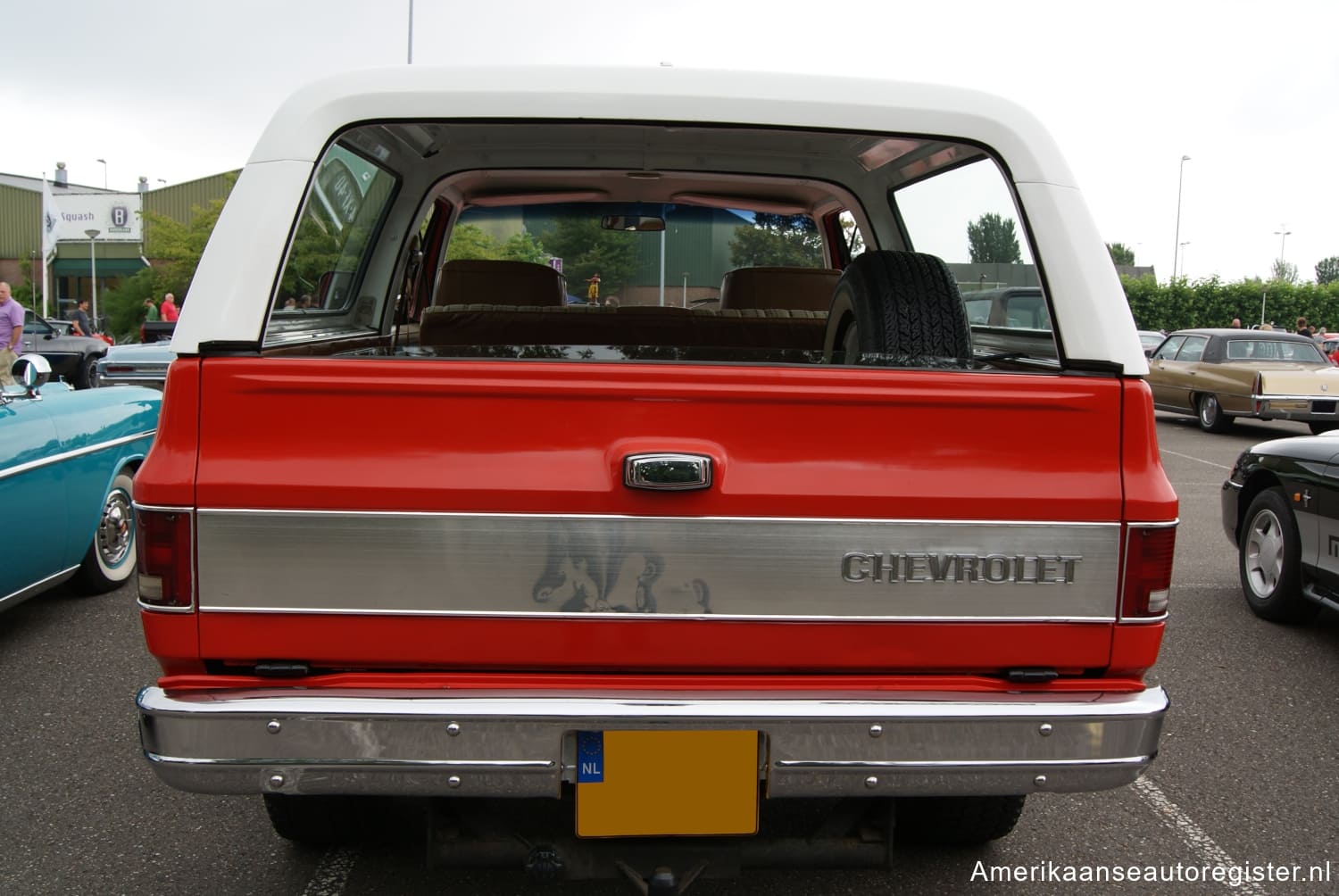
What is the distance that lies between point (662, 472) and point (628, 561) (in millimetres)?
176

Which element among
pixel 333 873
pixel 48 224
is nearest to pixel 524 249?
pixel 333 873

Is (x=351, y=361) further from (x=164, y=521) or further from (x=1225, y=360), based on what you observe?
(x=1225, y=360)

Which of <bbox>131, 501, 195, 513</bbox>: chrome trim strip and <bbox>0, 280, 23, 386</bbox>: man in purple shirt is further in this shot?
<bbox>0, 280, 23, 386</bbox>: man in purple shirt

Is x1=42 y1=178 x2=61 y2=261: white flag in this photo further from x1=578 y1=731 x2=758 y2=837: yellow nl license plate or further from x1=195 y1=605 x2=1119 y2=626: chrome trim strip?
x1=578 y1=731 x2=758 y2=837: yellow nl license plate

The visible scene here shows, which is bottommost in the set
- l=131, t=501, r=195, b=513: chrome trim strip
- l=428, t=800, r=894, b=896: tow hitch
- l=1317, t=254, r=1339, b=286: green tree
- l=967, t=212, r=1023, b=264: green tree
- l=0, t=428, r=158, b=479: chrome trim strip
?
l=428, t=800, r=894, b=896: tow hitch

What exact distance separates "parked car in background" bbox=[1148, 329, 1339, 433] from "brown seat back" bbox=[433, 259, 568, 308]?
39.4 feet

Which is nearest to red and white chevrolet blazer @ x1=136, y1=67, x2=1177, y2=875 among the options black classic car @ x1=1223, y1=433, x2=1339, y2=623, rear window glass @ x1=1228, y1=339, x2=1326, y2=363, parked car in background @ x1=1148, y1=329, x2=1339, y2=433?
black classic car @ x1=1223, y1=433, x2=1339, y2=623

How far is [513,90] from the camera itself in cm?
212

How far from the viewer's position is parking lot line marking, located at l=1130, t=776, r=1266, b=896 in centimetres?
267

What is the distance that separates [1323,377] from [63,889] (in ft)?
47.8

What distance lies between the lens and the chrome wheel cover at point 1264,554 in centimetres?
492

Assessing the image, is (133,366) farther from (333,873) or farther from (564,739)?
(564,739)

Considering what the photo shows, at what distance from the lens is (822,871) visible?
273 centimetres

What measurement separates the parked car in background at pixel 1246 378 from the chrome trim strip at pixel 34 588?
42.2ft
